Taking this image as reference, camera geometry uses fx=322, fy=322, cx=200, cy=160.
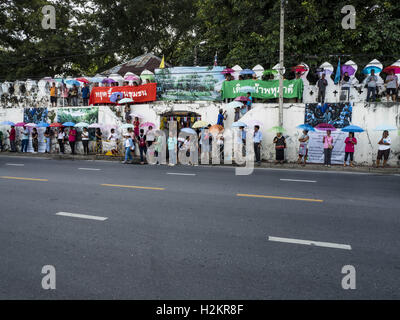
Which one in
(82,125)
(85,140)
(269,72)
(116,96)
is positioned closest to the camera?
(269,72)

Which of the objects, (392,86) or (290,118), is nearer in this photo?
(392,86)

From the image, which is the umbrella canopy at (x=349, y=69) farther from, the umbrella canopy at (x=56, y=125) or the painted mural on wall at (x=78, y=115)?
the umbrella canopy at (x=56, y=125)

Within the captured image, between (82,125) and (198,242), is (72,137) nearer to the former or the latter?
(82,125)

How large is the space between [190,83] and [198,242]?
1524 centimetres

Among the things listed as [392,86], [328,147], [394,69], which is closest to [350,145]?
[328,147]

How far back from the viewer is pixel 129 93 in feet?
66.3

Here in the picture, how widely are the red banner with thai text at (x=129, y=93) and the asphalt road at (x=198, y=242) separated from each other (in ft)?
38.1

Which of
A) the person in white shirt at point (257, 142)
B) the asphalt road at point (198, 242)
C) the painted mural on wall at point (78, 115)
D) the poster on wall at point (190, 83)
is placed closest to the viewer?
the asphalt road at point (198, 242)

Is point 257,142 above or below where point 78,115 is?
below

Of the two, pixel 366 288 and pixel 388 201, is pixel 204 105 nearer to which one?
pixel 388 201

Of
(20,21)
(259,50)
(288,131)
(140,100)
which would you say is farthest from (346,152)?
(20,21)

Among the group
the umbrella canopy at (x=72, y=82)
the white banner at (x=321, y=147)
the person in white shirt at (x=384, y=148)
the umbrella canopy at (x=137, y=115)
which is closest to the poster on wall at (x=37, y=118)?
the umbrella canopy at (x=72, y=82)

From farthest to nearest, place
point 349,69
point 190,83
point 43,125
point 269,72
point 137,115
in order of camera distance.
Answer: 1. point 43,125
2. point 137,115
3. point 190,83
4. point 269,72
5. point 349,69

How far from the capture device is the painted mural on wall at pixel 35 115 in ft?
75.4
